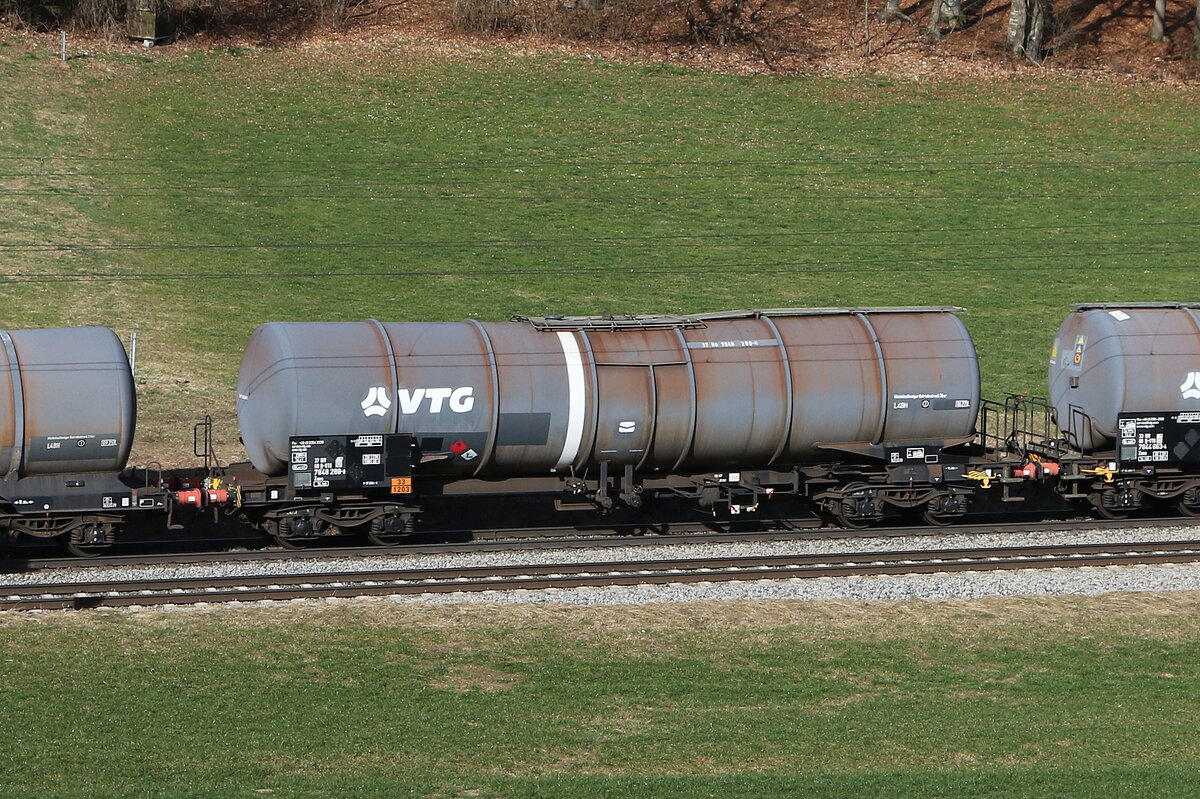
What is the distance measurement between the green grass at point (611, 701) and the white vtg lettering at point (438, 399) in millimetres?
4180

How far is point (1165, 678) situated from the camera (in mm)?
17859

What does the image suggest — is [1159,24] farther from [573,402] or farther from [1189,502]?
[573,402]

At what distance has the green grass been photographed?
45.9 feet

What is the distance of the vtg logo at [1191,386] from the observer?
26875 millimetres

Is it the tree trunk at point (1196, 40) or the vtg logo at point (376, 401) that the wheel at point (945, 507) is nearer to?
the vtg logo at point (376, 401)

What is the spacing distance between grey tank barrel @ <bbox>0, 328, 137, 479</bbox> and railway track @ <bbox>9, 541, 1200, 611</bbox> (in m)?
2.25

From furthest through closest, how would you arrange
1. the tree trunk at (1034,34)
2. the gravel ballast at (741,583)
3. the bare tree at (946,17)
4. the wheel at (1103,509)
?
the bare tree at (946,17) < the tree trunk at (1034,34) < the wheel at (1103,509) < the gravel ballast at (741,583)

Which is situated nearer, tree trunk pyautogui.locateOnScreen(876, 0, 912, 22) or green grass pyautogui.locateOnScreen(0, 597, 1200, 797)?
green grass pyautogui.locateOnScreen(0, 597, 1200, 797)

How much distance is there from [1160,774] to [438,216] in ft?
122

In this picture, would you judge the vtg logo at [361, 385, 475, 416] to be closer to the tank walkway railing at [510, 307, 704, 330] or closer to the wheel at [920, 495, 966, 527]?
the tank walkway railing at [510, 307, 704, 330]

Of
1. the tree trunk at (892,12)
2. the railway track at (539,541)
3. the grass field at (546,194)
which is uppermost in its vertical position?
the tree trunk at (892,12)

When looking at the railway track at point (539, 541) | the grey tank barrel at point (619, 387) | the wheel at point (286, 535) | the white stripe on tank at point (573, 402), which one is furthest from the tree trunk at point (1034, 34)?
the wheel at point (286, 535)

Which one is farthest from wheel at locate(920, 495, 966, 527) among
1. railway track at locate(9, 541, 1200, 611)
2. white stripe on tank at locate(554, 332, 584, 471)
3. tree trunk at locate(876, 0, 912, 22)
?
tree trunk at locate(876, 0, 912, 22)

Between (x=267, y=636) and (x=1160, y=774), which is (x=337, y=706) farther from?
(x=1160, y=774)
